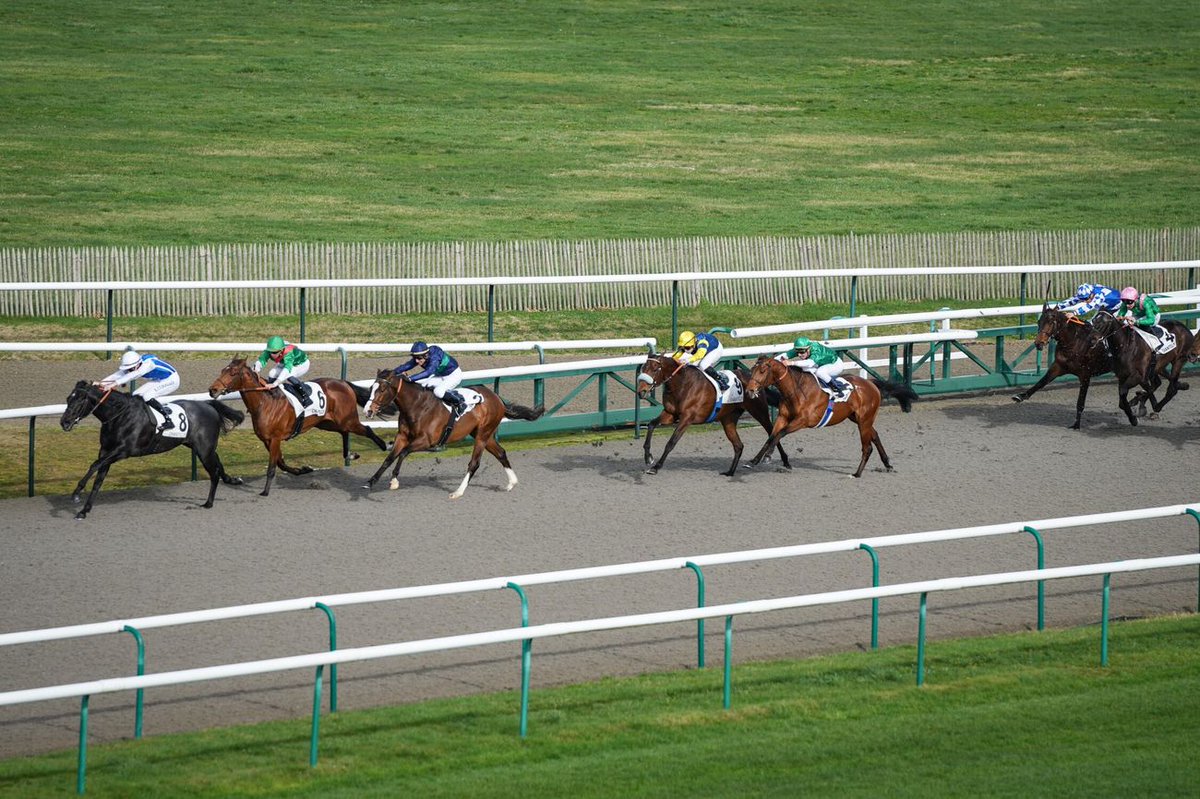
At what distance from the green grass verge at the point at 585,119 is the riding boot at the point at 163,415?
14206 millimetres

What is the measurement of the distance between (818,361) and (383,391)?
11.7 ft

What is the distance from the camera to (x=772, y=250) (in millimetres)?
25500

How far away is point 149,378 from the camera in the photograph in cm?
1336

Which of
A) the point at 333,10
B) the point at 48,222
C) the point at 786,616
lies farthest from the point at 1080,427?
the point at 333,10

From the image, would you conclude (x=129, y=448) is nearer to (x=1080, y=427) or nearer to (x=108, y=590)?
(x=108, y=590)

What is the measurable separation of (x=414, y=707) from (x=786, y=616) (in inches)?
110

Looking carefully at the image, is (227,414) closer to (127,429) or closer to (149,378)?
(149,378)

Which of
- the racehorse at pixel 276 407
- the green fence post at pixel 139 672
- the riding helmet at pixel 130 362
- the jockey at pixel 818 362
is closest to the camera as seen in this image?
the green fence post at pixel 139 672

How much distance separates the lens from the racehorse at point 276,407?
1335 centimetres

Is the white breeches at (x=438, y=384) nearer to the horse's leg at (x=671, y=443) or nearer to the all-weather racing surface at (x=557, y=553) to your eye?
the all-weather racing surface at (x=557, y=553)

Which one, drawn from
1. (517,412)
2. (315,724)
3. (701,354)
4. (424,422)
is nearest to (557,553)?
(424,422)

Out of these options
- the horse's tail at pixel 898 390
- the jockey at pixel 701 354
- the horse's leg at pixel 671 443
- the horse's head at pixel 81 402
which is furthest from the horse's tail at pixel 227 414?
the horse's tail at pixel 898 390

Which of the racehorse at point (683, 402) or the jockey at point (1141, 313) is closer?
the racehorse at point (683, 402)

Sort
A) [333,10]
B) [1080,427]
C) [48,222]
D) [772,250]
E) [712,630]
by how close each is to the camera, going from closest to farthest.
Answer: [712,630], [1080,427], [772,250], [48,222], [333,10]
